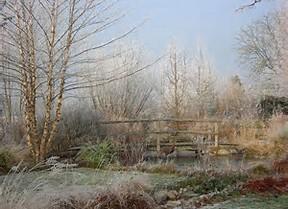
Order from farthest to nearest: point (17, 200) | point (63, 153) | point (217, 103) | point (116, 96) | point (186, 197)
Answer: point (217, 103) → point (116, 96) → point (63, 153) → point (186, 197) → point (17, 200)

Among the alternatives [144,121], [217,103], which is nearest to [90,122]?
[144,121]

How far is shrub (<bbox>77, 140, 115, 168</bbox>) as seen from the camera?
40.8 feet

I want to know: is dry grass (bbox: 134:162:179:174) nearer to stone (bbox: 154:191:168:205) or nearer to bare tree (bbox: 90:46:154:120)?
stone (bbox: 154:191:168:205)

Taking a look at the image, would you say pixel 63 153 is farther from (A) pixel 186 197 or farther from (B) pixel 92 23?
(A) pixel 186 197

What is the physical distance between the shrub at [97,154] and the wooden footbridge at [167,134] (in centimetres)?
254

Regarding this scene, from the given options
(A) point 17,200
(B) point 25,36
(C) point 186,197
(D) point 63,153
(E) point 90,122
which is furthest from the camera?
(E) point 90,122

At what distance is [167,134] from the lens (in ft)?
58.2

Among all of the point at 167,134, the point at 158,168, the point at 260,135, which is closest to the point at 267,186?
the point at 158,168

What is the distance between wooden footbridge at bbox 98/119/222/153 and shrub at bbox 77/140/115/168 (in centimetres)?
254

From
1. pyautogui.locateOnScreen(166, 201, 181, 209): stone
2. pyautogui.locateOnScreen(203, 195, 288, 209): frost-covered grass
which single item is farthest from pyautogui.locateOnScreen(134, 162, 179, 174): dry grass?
pyautogui.locateOnScreen(166, 201, 181, 209): stone

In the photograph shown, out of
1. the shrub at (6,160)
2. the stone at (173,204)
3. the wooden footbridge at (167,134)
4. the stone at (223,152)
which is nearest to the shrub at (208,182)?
the stone at (173,204)

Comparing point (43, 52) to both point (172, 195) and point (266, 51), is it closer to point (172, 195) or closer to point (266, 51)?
point (172, 195)

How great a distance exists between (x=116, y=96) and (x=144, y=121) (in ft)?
14.3

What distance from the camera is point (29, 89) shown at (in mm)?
12539
